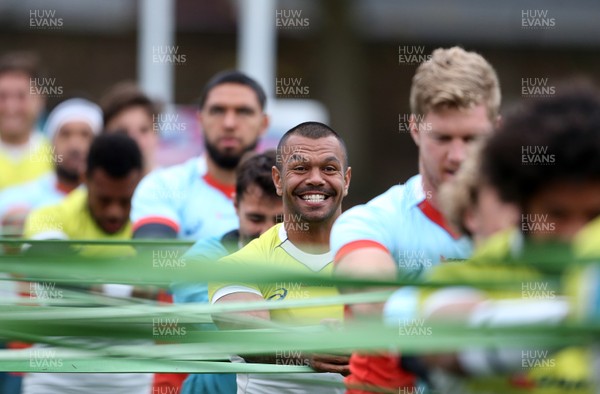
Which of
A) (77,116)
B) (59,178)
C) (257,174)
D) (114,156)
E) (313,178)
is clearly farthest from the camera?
(77,116)

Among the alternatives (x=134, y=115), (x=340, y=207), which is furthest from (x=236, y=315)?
(x=134, y=115)

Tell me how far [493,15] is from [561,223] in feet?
65.2

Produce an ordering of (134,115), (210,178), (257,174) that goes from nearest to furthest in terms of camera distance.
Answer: (257,174), (210,178), (134,115)

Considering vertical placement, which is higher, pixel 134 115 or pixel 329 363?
pixel 134 115

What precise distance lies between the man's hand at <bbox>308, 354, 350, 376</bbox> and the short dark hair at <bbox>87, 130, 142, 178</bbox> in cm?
264

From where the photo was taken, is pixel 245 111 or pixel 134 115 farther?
pixel 134 115

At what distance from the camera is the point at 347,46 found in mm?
18156

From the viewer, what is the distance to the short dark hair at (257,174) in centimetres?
480

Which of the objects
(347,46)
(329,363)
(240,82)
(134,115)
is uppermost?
(347,46)

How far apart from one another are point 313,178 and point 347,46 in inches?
563

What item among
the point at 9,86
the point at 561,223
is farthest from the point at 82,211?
the point at 561,223

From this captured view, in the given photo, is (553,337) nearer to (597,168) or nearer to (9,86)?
(597,168)

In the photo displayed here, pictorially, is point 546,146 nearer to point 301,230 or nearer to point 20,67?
point 301,230

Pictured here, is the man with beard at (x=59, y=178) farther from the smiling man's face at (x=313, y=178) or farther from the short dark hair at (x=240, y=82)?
the smiling man's face at (x=313, y=178)
